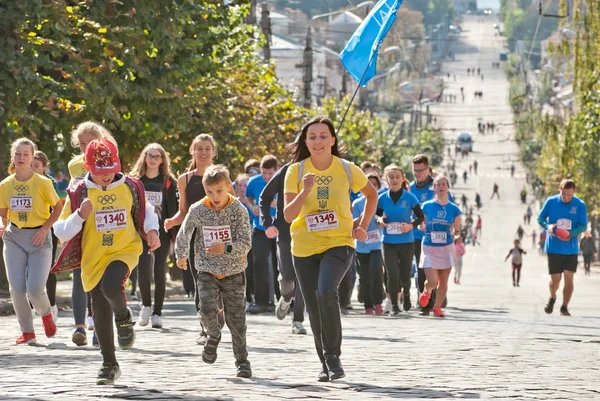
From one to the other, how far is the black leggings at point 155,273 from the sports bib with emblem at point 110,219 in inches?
167

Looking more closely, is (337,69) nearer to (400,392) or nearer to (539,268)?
(539,268)

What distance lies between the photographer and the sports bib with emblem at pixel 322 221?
10.5 m

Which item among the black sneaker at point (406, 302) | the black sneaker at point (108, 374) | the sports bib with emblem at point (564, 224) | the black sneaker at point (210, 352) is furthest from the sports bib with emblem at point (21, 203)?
the sports bib with emblem at point (564, 224)

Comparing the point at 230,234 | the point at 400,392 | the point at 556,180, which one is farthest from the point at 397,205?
the point at 556,180

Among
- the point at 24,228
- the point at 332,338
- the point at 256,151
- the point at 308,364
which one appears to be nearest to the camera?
the point at 332,338

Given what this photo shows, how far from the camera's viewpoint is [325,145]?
10.6m

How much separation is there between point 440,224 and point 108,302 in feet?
29.7

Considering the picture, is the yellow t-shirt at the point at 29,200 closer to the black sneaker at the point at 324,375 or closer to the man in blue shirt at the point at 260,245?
the black sneaker at the point at 324,375

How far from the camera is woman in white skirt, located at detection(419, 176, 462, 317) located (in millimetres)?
18586

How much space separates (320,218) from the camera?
10.5 m

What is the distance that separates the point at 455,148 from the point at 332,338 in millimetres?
161915

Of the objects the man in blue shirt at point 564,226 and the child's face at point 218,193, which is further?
the man in blue shirt at point 564,226

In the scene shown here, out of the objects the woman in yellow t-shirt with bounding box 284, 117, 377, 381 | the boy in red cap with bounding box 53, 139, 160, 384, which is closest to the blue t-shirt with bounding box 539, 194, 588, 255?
the woman in yellow t-shirt with bounding box 284, 117, 377, 381

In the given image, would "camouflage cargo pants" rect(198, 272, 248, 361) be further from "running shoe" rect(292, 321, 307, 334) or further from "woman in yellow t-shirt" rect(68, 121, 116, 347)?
"running shoe" rect(292, 321, 307, 334)
